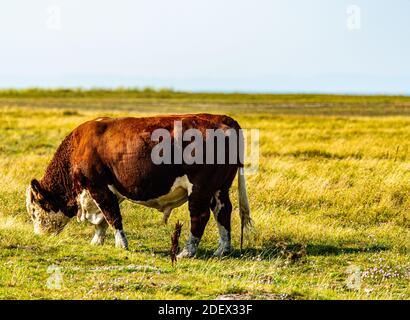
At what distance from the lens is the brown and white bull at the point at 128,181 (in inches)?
391

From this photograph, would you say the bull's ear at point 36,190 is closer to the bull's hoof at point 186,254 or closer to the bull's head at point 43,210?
the bull's head at point 43,210

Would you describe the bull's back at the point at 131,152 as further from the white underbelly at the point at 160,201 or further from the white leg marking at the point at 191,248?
the white leg marking at the point at 191,248

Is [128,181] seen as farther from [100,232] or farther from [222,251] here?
[222,251]

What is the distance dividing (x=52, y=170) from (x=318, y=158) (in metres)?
12.0

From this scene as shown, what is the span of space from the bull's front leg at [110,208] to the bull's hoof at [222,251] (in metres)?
1.34

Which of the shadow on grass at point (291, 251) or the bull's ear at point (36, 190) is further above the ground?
the bull's ear at point (36, 190)

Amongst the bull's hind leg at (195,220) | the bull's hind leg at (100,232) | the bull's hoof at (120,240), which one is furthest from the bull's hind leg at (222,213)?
the bull's hind leg at (100,232)

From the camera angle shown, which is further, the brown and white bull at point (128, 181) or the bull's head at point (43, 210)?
the bull's head at point (43, 210)

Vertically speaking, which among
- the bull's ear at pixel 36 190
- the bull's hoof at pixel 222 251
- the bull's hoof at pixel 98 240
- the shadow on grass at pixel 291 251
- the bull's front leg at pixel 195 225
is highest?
the bull's ear at pixel 36 190

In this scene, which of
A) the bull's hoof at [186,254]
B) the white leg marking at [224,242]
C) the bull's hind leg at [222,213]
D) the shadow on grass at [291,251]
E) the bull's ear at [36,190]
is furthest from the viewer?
the bull's ear at [36,190]

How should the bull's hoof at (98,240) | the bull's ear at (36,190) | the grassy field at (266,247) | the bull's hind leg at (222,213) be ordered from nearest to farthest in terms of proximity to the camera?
the grassy field at (266,247)
the bull's hind leg at (222,213)
the bull's hoof at (98,240)
the bull's ear at (36,190)

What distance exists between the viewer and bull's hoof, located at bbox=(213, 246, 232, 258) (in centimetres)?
1007

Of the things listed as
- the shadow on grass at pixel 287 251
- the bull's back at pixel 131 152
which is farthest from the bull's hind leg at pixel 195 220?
the bull's back at pixel 131 152

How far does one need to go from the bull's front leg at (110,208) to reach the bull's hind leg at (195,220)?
987 millimetres
